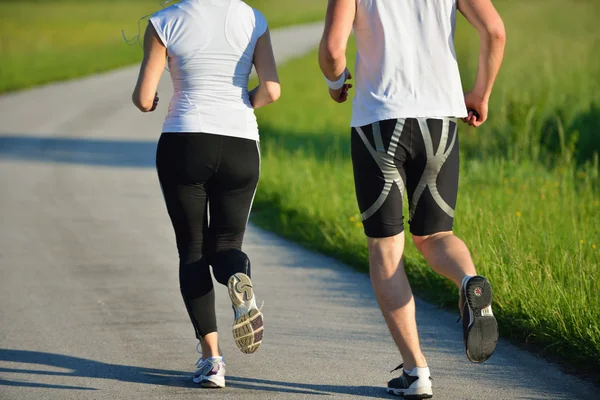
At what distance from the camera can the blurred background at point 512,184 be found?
17.8 feet

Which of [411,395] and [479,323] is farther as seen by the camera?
[411,395]

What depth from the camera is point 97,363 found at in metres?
5.02

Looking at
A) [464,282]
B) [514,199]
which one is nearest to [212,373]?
[464,282]

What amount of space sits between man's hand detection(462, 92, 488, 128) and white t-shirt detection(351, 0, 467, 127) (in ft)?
0.83

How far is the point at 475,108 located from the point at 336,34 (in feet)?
2.50

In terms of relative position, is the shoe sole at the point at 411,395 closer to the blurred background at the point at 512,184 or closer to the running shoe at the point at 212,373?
the running shoe at the point at 212,373

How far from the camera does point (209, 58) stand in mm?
4402

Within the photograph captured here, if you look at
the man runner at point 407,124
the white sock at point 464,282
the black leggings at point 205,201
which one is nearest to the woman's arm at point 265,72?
the black leggings at point 205,201

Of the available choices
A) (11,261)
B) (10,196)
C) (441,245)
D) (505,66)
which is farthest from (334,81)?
(505,66)

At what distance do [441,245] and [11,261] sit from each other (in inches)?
166

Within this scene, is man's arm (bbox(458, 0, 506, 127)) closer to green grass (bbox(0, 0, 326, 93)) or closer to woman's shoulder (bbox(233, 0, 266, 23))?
woman's shoulder (bbox(233, 0, 266, 23))

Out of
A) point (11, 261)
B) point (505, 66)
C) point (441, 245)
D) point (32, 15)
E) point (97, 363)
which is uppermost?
point (441, 245)

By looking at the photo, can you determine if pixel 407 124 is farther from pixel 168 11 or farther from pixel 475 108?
pixel 168 11

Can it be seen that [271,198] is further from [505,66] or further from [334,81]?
[505,66]
